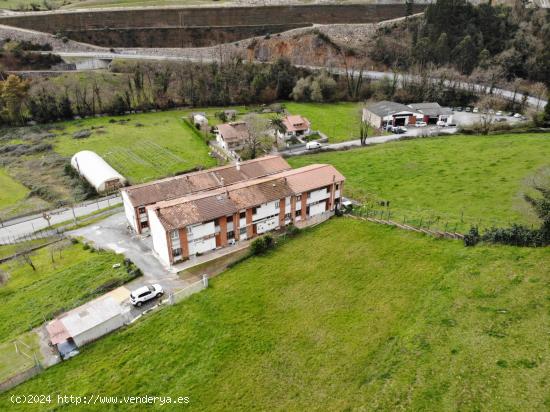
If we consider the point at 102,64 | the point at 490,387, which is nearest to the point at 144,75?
the point at 102,64

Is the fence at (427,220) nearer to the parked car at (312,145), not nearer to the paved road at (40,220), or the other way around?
the parked car at (312,145)

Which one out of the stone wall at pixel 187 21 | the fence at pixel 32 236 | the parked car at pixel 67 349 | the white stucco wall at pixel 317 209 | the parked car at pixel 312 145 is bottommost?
the parked car at pixel 67 349

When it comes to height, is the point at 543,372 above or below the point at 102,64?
below

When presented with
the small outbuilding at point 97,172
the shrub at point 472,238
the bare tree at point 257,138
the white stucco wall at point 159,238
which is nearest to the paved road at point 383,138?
the bare tree at point 257,138

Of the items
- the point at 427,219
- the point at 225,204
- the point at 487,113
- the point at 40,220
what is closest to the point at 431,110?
the point at 487,113

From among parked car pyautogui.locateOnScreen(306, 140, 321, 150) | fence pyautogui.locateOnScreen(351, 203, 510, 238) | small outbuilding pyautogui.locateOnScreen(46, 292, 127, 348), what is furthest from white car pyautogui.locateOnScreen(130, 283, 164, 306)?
parked car pyautogui.locateOnScreen(306, 140, 321, 150)

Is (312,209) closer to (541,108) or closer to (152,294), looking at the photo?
(152,294)
